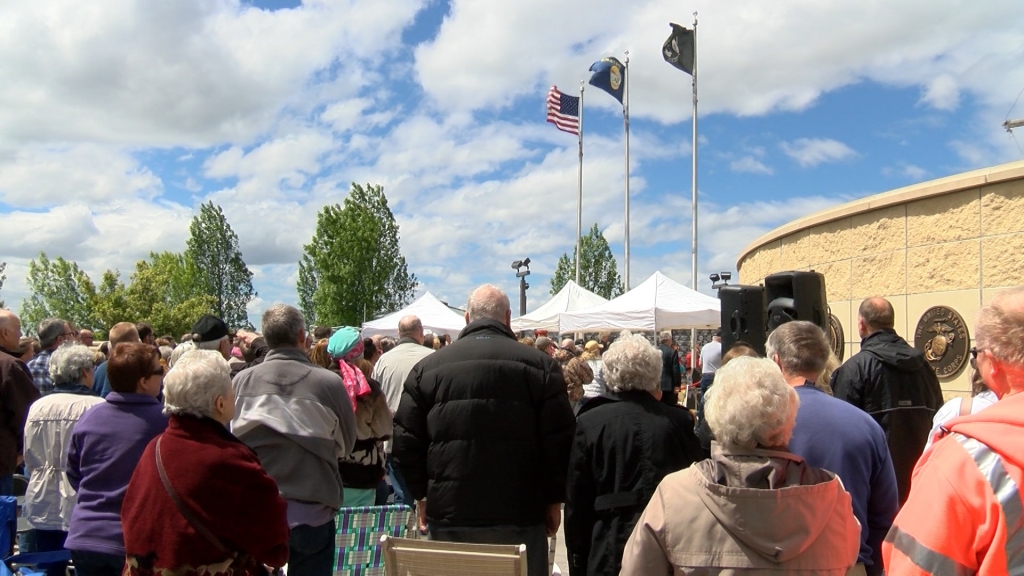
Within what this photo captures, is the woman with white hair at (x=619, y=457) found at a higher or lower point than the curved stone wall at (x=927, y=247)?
lower

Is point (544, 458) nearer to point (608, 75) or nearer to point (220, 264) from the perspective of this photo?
point (608, 75)

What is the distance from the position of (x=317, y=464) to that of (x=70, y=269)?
59.4m

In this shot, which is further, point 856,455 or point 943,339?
point 943,339

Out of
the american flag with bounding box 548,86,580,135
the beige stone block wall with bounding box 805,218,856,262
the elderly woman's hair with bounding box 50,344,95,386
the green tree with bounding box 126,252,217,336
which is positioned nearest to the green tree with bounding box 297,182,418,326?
the green tree with bounding box 126,252,217,336

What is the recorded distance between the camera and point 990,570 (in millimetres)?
1657

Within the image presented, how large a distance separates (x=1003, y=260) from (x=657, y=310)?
5.37m

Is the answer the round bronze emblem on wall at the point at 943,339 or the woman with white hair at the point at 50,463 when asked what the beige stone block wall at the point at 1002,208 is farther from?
the woman with white hair at the point at 50,463

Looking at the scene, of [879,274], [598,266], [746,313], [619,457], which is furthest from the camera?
[598,266]

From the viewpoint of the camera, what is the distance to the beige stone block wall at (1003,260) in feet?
31.1

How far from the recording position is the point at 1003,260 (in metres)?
9.66

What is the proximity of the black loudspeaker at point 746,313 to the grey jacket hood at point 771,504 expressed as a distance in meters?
5.65

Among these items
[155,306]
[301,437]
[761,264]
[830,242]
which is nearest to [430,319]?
[761,264]

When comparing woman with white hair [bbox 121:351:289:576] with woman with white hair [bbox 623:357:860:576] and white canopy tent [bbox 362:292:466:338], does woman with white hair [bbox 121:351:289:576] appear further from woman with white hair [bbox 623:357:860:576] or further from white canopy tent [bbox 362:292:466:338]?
white canopy tent [bbox 362:292:466:338]

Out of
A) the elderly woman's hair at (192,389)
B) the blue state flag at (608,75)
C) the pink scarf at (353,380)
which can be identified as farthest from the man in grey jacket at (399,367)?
the blue state flag at (608,75)
